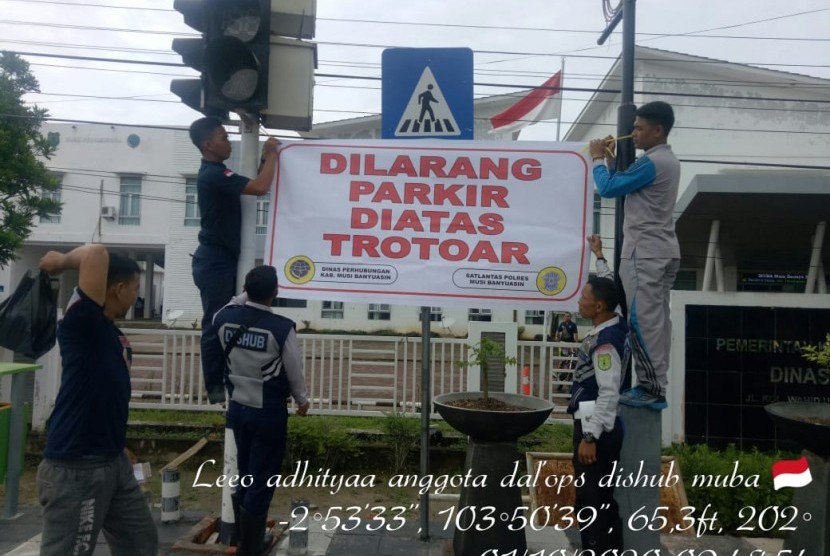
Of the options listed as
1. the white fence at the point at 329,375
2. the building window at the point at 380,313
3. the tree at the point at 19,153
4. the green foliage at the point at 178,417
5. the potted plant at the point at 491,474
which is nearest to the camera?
the potted plant at the point at 491,474

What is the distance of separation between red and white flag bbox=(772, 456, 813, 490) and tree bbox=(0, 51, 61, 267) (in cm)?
1272

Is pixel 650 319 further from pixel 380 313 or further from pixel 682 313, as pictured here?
pixel 380 313

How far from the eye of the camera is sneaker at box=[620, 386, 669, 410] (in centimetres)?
389

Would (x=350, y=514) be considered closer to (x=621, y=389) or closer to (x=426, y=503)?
(x=426, y=503)

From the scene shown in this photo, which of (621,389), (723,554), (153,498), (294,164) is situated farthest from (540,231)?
(153,498)

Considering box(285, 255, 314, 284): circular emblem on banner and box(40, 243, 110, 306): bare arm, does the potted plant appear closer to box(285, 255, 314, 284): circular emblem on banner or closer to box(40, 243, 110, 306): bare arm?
box(285, 255, 314, 284): circular emblem on banner

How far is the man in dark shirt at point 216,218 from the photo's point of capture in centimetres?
423

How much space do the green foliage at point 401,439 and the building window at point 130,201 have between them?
84.5 ft

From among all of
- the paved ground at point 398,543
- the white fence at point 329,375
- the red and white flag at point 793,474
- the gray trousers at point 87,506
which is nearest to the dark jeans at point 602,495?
the paved ground at point 398,543

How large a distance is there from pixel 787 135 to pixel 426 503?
2164 centimetres

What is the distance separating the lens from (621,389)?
13.0 ft

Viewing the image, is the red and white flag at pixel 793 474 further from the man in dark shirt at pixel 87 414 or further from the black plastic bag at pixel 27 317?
the black plastic bag at pixel 27 317

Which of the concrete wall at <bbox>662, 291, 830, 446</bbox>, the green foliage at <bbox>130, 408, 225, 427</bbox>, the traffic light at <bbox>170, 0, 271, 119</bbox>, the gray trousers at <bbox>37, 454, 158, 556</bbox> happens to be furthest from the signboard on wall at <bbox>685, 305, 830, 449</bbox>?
the gray trousers at <bbox>37, 454, 158, 556</bbox>

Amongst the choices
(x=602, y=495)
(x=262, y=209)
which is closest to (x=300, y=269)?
(x=602, y=495)
